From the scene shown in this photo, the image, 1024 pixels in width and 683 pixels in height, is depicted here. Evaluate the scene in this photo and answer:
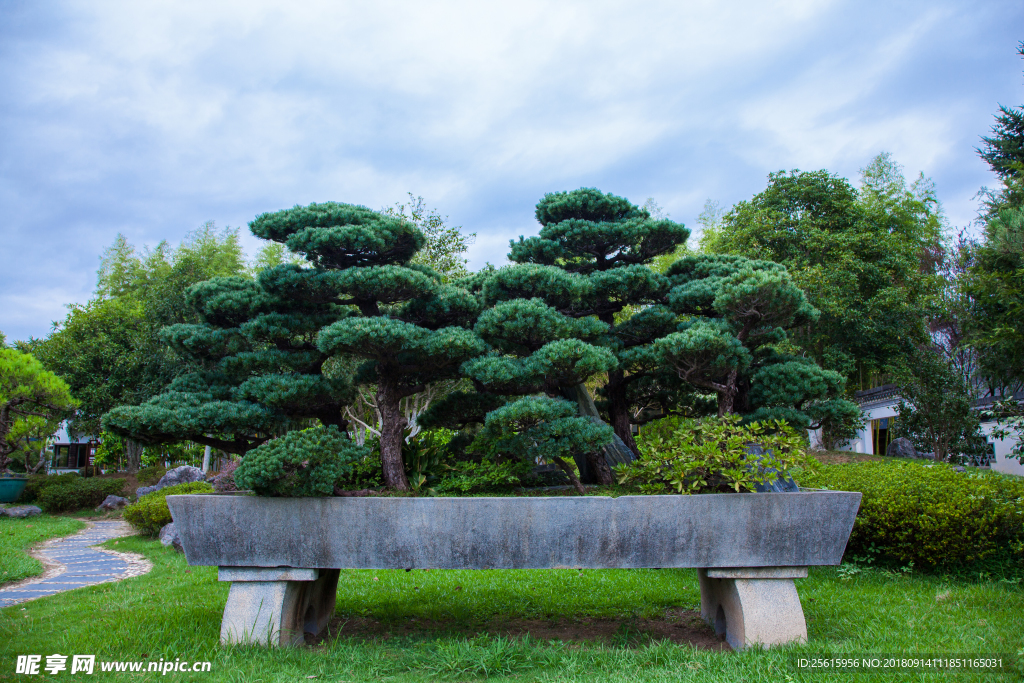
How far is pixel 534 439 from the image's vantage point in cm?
391

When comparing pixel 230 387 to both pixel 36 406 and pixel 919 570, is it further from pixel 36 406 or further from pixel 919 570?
pixel 36 406

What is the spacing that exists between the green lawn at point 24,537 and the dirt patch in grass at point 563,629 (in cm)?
477

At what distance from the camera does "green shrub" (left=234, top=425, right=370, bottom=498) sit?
3434mm

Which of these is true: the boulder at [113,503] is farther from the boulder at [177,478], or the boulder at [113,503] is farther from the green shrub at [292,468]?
the green shrub at [292,468]

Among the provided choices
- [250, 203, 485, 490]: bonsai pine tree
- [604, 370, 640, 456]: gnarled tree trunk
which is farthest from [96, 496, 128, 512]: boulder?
[604, 370, 640, 456]: gnarled tree trunk

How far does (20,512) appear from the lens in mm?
11852

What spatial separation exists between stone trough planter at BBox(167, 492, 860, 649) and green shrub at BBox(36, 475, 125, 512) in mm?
12090

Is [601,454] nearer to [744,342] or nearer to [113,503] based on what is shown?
[744,342]

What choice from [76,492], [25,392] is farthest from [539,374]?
[76,492]

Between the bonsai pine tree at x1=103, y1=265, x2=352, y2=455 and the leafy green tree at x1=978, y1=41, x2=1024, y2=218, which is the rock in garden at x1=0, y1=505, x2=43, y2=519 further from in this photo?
the leafy green tree at x1=978, y1=41, x2=1024, y2=218

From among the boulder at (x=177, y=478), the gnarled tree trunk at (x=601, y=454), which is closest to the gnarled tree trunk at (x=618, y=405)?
the gnarled tree trunk at (x=601, y=454)

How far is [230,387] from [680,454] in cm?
330

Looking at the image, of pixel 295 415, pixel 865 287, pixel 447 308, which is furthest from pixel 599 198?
pixel 865 287

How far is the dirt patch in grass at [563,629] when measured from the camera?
389 cm
